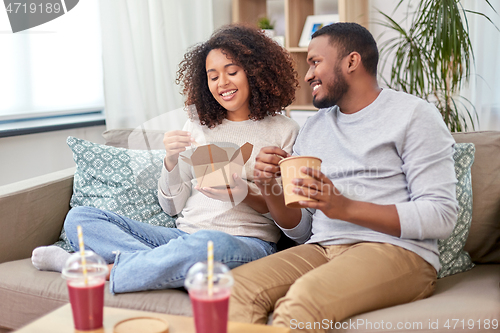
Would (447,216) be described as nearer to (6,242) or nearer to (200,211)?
(200,211)

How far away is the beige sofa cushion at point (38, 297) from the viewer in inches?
49.1

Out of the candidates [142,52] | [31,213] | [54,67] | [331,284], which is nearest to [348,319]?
[331,284]

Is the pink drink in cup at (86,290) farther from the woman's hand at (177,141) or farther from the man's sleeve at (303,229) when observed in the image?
the man's sleeve at (303,229)

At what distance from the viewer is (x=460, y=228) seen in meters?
1.38

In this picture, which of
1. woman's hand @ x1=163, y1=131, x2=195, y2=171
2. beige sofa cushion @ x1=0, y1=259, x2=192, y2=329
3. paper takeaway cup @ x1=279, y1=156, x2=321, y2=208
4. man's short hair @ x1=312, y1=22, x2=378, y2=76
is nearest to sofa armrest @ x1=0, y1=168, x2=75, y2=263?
beige sofa cushion @ x1=0, y1=259, x2=192, y2=329

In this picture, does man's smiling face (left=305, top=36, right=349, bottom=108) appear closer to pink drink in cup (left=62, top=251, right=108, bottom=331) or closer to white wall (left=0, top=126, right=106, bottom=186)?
pink drink in cup (left=62, top=251, right=108, bottom=331)

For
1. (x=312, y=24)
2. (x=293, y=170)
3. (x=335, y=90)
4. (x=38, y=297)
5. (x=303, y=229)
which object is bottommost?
(x=38, y=297)

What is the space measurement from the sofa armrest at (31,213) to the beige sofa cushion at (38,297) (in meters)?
0.12

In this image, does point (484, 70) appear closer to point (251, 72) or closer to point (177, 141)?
point (251, 72)

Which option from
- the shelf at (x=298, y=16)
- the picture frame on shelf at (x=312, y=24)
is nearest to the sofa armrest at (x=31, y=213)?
the shelf at (x=298, y=16)

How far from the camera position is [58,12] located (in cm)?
244

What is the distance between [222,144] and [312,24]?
6.52 feet

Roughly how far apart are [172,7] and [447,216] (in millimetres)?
2370

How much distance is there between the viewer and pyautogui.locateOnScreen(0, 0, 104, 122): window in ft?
7.31
